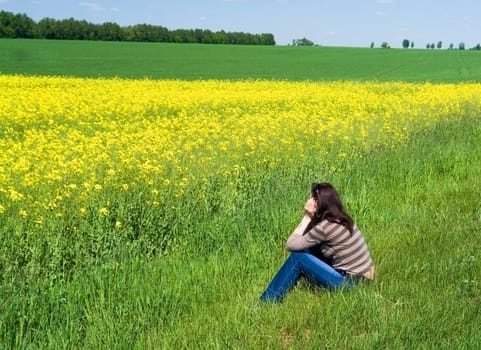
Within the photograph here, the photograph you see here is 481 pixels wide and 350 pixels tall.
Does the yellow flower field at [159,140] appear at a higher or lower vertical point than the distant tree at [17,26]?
lower

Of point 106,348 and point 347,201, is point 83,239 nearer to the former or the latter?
point 106,348

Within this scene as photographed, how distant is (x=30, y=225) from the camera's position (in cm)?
496

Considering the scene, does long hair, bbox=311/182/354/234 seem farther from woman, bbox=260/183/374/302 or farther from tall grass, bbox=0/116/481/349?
tall grass, bbox=0/116/481/349

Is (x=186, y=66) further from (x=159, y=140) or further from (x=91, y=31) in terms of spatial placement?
(x=159, y=140)

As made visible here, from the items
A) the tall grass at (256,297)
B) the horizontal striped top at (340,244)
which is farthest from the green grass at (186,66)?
the horizontal striped top at (340,244)

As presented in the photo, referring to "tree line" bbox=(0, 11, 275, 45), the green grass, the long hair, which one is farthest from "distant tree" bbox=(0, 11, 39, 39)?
the long hair

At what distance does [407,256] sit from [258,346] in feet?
5.94

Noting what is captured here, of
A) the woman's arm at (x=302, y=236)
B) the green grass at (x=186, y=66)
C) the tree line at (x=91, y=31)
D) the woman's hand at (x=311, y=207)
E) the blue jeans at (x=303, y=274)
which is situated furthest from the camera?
the tree line at (x=91, y=31)

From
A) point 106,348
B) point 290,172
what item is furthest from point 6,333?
point 290,172

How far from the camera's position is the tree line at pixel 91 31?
69.2 metres

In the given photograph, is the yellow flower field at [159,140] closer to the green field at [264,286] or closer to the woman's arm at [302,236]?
the green field at [264,286]

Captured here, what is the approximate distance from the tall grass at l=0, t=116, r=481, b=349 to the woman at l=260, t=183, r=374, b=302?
11 cm

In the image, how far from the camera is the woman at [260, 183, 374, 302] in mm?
4207

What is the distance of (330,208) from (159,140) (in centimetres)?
429
